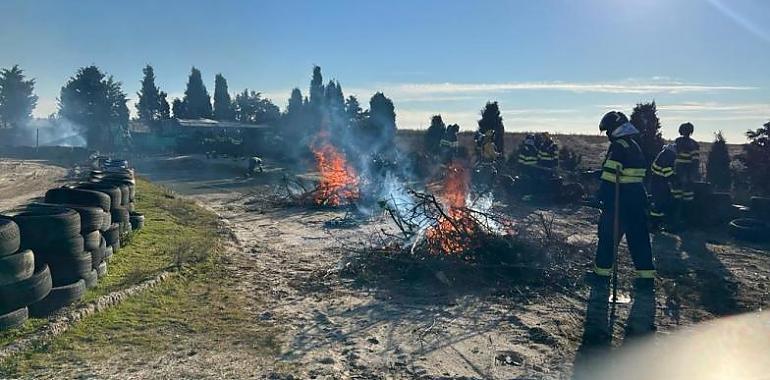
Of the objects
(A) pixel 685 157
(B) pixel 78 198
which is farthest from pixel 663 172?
(B) pixel 78 198

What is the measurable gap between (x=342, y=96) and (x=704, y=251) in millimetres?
48105

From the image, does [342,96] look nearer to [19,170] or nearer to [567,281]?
[19,170]

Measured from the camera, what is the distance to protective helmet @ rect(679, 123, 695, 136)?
1283 centimetres

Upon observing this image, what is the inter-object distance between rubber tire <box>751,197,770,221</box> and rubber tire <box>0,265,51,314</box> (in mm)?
13667

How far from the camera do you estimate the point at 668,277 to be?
8.02m

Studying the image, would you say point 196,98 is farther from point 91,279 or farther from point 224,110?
point 91,279

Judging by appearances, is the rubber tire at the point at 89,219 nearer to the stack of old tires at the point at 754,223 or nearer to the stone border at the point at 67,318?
the stone border at the point at 67,318

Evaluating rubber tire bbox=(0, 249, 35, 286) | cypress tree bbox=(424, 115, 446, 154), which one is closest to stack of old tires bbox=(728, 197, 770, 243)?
rubber tire bbox=(0, 249, 35, 286)

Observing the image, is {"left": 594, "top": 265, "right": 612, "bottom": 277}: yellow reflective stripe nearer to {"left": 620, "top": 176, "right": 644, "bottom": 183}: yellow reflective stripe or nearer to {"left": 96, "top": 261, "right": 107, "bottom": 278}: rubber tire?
{"left": 620, "top": 176, "right": 644, "bottom": 183}: yellow reflective stripe

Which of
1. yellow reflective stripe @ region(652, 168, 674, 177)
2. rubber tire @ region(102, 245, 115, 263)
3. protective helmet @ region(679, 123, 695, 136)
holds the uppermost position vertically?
protective helmet @ region(679, 123, 695, 136)

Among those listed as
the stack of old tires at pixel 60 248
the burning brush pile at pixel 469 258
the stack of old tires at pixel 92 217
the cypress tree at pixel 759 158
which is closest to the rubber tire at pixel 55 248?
the stack of old tires at pixel 60 248

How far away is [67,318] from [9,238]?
3.27 ft

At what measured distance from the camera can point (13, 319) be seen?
5031 mm

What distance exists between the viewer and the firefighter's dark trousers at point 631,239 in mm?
7250
